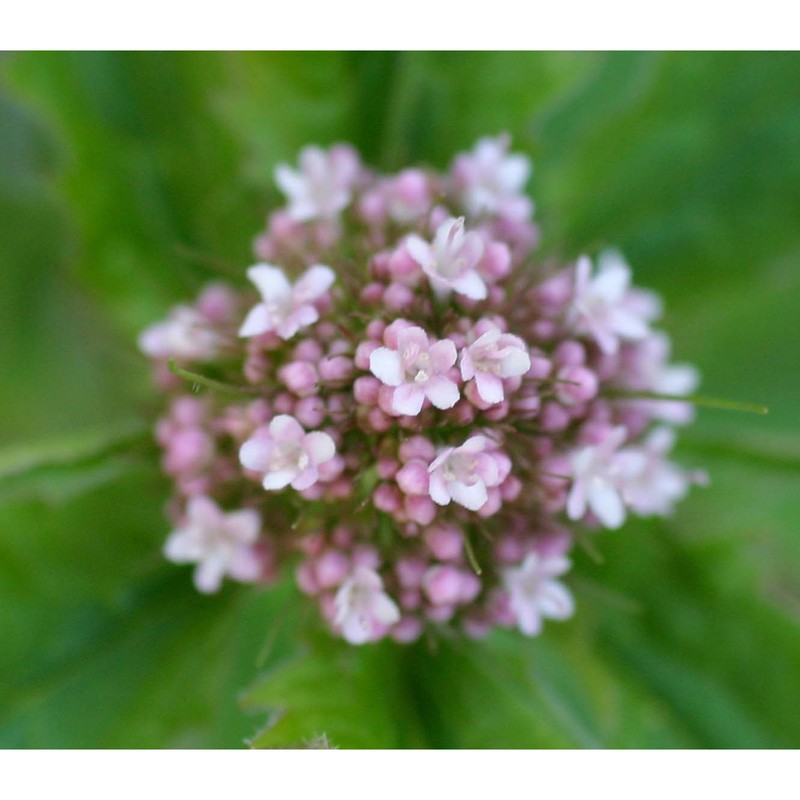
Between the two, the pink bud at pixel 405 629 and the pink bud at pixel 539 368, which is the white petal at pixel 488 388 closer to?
the pink bud at pixel 539 368

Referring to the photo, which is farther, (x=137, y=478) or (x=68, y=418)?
(x=68, y=418)

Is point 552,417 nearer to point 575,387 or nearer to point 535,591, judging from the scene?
point 575,387

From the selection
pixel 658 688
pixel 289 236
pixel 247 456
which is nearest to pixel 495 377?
pixel 247 456

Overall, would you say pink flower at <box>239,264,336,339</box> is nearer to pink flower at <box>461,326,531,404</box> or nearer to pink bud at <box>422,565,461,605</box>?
pink flower at <box>461,326,531,404</box>

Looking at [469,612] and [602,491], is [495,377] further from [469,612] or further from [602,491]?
[469,612]

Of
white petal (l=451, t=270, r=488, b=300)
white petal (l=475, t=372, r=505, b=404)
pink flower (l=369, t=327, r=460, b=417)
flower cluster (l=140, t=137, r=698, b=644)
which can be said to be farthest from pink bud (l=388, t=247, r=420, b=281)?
white petal (l=475, t=372, r=505, b=404)

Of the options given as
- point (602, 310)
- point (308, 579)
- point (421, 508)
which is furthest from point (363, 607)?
point (602, 310)

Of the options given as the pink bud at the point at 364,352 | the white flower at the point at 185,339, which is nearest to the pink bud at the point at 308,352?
the pink bud at the point at 364,352
